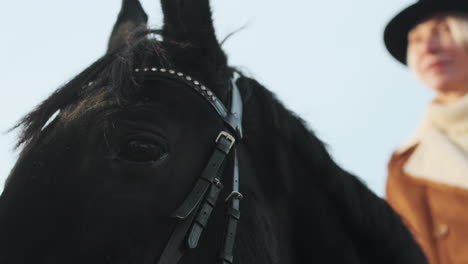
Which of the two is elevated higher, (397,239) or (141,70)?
(141,70)

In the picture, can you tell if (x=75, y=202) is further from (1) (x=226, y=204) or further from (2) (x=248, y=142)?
(2) (x=248, y=142)

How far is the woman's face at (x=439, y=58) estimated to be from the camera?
4.41 metres

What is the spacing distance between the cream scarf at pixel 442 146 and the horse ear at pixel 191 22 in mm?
2620

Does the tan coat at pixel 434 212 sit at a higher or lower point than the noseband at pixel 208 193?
lower

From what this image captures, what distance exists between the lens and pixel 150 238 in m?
1.89

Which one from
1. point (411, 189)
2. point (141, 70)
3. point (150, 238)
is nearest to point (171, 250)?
point (150, 238)

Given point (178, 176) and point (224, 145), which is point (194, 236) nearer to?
point (178, 176)

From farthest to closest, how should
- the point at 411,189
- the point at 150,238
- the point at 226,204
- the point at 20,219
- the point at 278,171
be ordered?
the point at 411,189, the point at 278,171, the point at 226,204, the point at 150,238, the point at 20,219

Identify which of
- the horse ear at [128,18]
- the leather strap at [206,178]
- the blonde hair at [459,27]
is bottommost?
the leather strap at [206,178]

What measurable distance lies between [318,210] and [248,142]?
18.0 inches

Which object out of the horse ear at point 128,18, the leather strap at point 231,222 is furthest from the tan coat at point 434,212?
the horse ear at point 128,18

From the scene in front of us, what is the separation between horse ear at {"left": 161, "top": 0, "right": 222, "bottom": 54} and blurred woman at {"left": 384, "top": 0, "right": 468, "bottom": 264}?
2.47m

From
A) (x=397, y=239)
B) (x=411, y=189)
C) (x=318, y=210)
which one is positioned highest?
(x=318, y=210)

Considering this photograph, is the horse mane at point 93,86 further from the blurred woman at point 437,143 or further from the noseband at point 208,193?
the blurred woman at point 437,143
